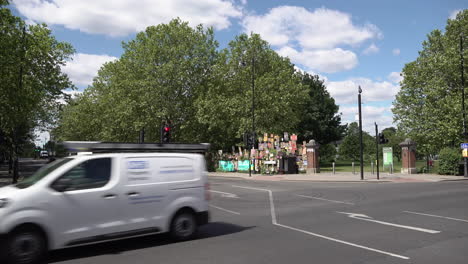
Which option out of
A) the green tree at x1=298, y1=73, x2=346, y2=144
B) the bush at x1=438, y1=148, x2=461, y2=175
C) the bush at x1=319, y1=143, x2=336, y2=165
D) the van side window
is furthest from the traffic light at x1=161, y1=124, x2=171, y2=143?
the bush at x1=319, y1=143, x2=336, y2=165

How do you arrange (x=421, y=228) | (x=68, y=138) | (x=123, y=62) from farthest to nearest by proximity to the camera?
1. (x=68, y=138)
2. (x=123, y=62)
3. (x=421, y=228)

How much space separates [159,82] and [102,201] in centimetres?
3815

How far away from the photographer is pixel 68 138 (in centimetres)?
6844

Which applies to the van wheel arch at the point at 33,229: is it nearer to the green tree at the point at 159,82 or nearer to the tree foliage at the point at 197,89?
the tree foliage at the point at 197,89

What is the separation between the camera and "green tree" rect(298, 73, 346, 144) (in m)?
57.9

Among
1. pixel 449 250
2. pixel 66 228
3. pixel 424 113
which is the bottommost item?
pixel 449 250

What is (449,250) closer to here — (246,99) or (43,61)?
(43,61)

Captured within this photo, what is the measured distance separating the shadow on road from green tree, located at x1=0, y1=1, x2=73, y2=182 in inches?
697

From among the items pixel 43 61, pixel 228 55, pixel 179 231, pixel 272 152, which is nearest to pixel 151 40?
pixel 228 55

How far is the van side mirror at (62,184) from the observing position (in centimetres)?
646

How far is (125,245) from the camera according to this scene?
294 inches

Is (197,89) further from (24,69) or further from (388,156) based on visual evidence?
(388,156)

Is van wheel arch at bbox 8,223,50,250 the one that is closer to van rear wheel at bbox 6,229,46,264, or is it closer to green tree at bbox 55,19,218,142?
van rear wheel at bbox 6,229,46,264

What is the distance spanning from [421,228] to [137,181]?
640 centimetres
